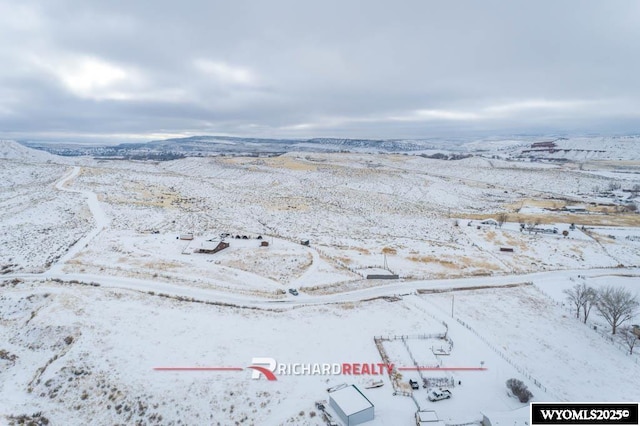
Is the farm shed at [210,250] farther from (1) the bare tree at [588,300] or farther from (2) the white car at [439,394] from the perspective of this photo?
(1) the bare tree at [588,300]

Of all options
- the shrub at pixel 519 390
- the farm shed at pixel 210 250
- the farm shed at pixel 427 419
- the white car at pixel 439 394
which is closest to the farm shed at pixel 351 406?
the farm shed at pixel 427 419

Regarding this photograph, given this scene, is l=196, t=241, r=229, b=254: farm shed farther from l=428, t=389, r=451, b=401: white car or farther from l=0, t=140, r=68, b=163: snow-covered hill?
l=0, t=140, r=68, b=163: snow-covered hill

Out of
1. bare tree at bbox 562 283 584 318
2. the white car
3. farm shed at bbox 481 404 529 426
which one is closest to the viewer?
farm shed at bbox 481 404 529 426

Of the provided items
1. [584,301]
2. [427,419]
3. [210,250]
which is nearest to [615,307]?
[584,301]

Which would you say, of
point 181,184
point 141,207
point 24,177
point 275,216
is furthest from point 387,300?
point 24,177

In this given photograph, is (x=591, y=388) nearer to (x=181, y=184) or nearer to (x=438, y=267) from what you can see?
(x=438, y=267)

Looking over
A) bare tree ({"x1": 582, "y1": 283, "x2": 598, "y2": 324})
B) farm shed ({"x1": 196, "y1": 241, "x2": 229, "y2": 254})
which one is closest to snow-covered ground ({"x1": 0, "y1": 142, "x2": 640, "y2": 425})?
bare tree ({"x1": 582, "y1": 283, "x2": 598, "y2": 324})
